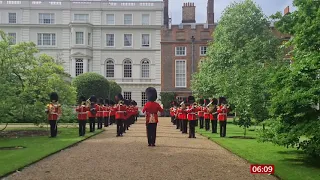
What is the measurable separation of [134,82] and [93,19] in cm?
1161

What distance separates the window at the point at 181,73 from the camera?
66875mm

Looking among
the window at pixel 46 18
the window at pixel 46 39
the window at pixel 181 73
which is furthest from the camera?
the window at pixel 46 18

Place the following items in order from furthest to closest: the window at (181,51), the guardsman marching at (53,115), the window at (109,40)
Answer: the window at (109,40)
the window at (181,51)
the guardsman marching at (53,115)

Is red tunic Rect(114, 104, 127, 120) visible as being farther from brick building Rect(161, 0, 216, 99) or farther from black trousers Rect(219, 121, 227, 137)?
brick building Rect(161, 0, 216, 99)

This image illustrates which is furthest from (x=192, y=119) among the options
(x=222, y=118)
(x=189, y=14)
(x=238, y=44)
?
(x=189, y=14)

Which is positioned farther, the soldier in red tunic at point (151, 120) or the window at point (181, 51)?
the window at point (181, 51)

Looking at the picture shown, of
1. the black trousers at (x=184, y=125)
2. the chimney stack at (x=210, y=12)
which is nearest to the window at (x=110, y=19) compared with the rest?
the chimney stack at (x=210, y=12)

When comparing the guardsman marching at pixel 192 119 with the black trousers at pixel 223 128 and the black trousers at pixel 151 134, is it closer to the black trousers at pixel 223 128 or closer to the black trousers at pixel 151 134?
the black trousers at pixel 223 128

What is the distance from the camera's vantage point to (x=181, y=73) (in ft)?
219

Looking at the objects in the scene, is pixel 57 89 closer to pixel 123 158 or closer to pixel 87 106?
pixel 87 106

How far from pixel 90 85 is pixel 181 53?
20.2 metres

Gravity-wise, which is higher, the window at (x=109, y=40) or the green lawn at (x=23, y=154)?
the window at (x=109, y=40)

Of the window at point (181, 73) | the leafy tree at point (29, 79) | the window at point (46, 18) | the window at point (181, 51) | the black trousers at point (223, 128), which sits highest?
the window at point (46, 18)

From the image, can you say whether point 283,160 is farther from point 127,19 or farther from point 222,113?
point 127,19
